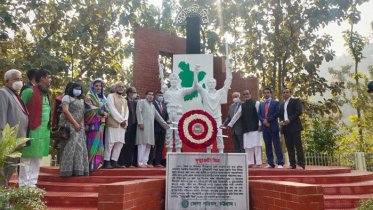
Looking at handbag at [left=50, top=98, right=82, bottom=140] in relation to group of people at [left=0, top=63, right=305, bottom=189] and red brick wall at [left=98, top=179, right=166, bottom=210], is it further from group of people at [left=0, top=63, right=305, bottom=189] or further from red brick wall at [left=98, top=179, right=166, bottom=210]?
red brick wall at [left=98, top=179, right=166, bottom=210]

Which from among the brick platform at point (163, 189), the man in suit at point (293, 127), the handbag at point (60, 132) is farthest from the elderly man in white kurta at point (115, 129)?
the man in suit at point (293, 127)

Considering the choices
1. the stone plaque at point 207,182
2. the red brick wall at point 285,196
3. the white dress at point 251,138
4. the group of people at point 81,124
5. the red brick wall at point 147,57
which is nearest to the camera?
the red brick wall at point 285,196

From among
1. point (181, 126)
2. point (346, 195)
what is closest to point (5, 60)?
point (181, 126)

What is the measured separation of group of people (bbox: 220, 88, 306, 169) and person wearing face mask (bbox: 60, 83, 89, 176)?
2.78 m

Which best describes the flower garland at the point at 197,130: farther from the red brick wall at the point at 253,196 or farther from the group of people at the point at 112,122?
the group of people at the point at 112,122

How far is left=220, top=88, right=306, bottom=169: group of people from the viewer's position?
5742mm

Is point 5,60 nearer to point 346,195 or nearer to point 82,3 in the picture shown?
point 82,3

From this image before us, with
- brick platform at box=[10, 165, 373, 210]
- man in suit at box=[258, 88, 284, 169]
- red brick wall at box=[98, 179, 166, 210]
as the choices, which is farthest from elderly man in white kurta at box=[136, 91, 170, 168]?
red brick wall at box=[98, 179, 166, 210]

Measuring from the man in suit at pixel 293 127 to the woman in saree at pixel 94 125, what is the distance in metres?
3.48

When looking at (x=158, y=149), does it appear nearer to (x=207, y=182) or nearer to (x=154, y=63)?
(x=207, y=182)

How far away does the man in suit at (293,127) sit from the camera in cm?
568

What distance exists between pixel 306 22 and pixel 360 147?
20.6 feet

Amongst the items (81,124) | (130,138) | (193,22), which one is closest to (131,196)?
(81,124)

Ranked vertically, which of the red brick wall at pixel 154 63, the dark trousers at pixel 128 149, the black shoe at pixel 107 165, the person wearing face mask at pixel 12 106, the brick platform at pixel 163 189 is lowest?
the brick platform at pixel 163 189
